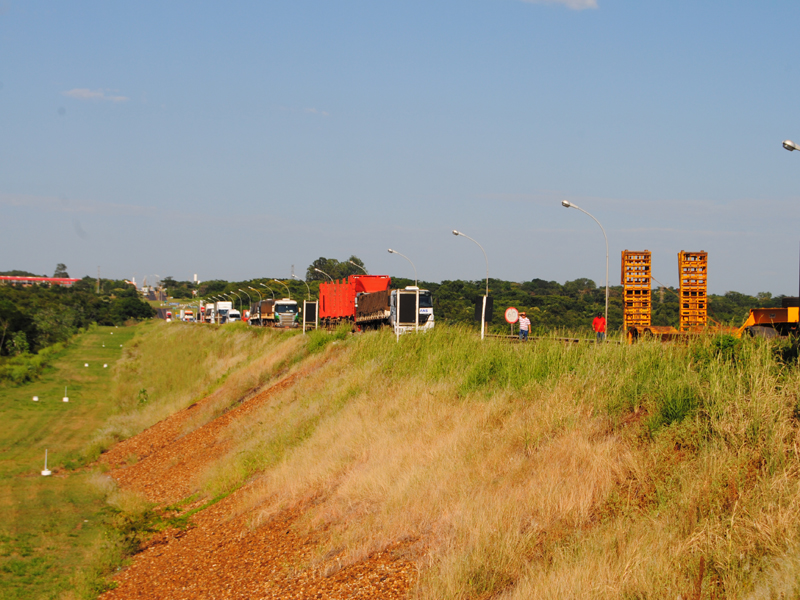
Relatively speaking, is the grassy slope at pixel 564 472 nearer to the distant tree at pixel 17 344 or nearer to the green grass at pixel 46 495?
the green grass at pixel 46 495

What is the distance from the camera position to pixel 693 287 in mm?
26828

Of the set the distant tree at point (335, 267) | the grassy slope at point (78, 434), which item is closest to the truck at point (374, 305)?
the grassy slope at point (78, 434)

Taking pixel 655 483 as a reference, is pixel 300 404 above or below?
below

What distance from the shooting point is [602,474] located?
8.45 m

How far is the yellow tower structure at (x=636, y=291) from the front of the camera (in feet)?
91.1

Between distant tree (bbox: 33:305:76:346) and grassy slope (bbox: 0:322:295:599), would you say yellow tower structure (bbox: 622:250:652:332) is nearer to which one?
grassy slope (bbox: 0:322:295:599)

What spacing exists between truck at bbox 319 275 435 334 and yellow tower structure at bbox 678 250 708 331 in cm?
1041

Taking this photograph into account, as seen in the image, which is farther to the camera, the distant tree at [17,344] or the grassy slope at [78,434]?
the distant tree at [17,344]

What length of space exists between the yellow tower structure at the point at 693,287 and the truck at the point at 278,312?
48.9 metres

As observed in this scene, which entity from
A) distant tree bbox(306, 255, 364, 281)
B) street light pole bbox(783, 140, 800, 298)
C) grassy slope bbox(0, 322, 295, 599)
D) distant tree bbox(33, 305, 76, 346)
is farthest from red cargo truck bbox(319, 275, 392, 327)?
distant tree bbox(306, 255, 364, 281)

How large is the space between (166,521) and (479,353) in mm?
8572

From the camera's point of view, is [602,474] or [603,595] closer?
[603,595]

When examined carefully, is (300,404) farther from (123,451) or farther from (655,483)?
(655,483)

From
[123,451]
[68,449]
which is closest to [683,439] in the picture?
[123,451]
